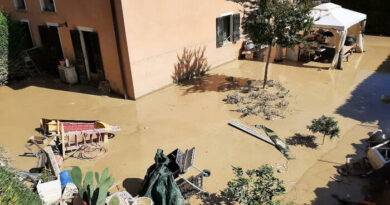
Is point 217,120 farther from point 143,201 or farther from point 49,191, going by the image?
point 49,191

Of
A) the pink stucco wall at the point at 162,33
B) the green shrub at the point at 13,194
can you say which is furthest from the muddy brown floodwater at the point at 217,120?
the green shrub at the point at 13,194

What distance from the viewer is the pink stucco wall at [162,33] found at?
9812 mm

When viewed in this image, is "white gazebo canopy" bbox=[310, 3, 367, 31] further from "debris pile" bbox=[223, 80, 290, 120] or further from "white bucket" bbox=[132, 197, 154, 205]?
"white bucket" bbox=[132, 197, 154, 205]

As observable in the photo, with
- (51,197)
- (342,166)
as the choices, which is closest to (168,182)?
(51,197)

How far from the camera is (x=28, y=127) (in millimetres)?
8719

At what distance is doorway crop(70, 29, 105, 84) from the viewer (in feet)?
35.4

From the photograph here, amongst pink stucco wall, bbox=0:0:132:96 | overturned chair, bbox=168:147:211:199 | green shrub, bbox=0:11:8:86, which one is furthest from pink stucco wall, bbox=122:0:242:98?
green shrub, bbox=0:11:8:86

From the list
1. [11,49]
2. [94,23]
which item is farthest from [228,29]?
[11,49]

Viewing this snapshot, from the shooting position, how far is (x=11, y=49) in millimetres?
12305

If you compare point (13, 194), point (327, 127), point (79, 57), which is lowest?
point (327, 127)

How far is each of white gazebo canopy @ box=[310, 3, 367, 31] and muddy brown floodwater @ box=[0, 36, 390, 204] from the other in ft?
6.25

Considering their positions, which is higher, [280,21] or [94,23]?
[94,23]

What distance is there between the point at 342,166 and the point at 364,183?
61 centimetres

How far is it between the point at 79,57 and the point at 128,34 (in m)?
3.13
